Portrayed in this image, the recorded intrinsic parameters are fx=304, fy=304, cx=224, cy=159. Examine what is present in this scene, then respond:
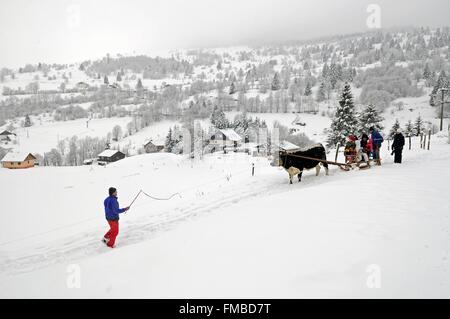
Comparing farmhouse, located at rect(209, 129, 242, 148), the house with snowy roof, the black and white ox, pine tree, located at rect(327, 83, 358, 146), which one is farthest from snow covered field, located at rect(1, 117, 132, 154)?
the black and white ox

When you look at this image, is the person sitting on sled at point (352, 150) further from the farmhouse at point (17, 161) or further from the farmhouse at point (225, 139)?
the farmhouse at point (17, 161)

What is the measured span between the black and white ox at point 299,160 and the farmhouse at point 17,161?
7206cm

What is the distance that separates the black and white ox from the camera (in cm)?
1421

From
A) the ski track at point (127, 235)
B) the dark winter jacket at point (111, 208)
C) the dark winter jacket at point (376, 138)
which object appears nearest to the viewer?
the ski track at point (127, 235)

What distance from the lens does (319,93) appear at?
151 m

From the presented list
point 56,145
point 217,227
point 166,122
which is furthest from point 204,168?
point 166,122

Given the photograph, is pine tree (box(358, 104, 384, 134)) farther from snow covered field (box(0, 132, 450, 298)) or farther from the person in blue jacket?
snow covered field (box(0, 132, 450, 298))

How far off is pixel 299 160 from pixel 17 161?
73.2 meters

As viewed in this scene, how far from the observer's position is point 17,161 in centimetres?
6800

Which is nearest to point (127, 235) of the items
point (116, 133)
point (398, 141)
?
point (398, 141)

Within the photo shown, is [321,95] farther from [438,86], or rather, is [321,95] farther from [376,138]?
[376,138]

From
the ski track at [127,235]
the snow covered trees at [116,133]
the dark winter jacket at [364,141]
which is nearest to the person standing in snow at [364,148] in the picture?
the dark winter jacket at [364,141]

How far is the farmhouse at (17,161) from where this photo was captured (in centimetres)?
6800
